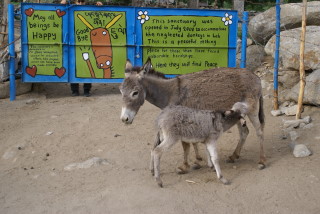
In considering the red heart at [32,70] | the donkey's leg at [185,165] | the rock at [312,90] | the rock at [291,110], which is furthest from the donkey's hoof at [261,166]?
the red heart at [32,70]

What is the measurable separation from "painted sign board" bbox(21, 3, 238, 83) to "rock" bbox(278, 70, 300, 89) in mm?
1356

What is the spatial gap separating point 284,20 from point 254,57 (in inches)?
53.9

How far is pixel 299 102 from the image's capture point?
26.2ft

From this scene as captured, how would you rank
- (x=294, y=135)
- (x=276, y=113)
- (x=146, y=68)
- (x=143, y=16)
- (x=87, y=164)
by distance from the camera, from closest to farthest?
1. (x=146, y=68)
2. (x=87, y=164)
3. (x=294, y=135)
4. (x=276, y=113)
5. (x=143, y=16)

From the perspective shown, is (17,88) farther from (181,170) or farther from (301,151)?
(301,151)

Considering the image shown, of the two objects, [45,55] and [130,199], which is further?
[45,55]

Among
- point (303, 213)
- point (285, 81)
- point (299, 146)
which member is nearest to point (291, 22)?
point (285, 81)

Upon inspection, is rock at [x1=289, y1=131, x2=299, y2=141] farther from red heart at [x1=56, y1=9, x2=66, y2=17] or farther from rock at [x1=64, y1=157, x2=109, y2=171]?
red heart at [x1=56, y1=9, x2=66, y2=17]

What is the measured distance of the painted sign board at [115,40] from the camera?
9.81 metres

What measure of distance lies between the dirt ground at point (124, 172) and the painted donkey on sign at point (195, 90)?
19.7 inches

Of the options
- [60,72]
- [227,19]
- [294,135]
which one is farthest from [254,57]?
[60,72]

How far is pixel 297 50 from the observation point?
9492mm

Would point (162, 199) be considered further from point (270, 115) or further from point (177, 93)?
point (270, 115)

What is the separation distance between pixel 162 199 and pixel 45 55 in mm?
5878
